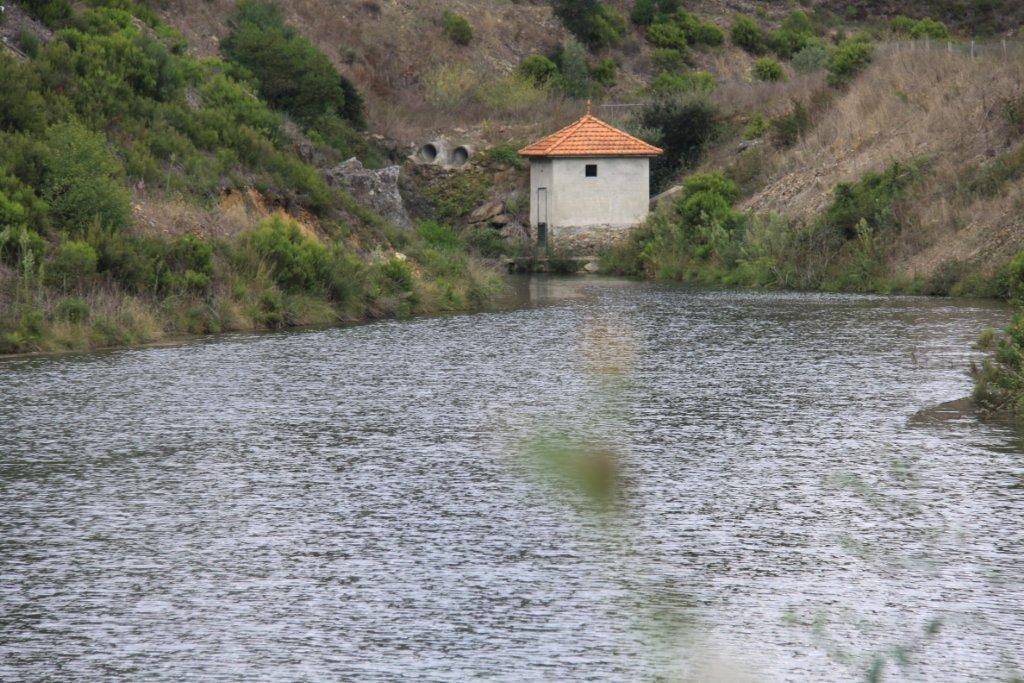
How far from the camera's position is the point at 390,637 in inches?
315

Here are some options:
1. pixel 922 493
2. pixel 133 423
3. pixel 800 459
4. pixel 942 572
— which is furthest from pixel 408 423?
pixel 942 572

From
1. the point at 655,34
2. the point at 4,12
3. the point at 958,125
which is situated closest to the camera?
the point at 4,12

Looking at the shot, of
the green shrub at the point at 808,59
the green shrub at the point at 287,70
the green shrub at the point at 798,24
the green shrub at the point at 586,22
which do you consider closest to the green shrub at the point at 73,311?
the green shrub at the point at 287,70

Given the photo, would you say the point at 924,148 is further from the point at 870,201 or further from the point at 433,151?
the point at 433,151

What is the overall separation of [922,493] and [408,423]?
5474 millimetres

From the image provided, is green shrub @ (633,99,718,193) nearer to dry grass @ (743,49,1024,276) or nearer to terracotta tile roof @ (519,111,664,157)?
terracotta tile roof @ (519,111,664,157)

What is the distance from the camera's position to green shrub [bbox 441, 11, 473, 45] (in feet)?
228

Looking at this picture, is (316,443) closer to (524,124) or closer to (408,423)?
(408,423)

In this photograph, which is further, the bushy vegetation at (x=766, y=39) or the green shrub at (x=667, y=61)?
the bushy vegetation at (x=766, y=39)

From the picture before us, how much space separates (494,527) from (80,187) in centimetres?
1747

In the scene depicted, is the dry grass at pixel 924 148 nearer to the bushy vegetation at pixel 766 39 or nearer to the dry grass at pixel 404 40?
the dry grass at pixel 404 40

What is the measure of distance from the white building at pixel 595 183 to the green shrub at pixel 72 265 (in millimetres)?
27183

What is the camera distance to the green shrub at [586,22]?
2908 inches

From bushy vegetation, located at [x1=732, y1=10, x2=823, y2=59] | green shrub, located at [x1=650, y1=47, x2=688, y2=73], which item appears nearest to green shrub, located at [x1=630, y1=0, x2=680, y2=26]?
bushy vegetation, located at [x1=732, y1=10, x2=823, y2=59]
